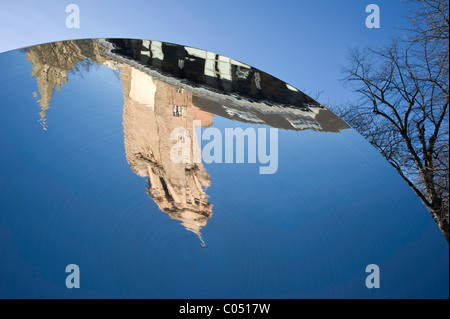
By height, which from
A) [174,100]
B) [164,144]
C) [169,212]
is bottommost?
[169,212]

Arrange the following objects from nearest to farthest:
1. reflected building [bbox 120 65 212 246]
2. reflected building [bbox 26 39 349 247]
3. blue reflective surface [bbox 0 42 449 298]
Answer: blue reflective surface [bbox 0 42 449 298]
reflected building [bbox 26 39 349 247]
reflected building [bbox 120 65 212 246]

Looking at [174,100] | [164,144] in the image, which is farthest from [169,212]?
[174,100]

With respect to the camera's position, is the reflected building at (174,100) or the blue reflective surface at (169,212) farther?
the reflected building at (174,100)

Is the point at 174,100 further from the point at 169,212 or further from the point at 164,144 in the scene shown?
the point at 169,212

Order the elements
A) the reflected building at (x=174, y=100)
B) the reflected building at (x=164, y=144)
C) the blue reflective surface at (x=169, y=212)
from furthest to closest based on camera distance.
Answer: the reflected building at (x=164, y=144)
the reflected building at (x=174, y=100)
the blue reflective surface at (x=169, y=212)

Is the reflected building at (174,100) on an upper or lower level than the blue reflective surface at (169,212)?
upper
